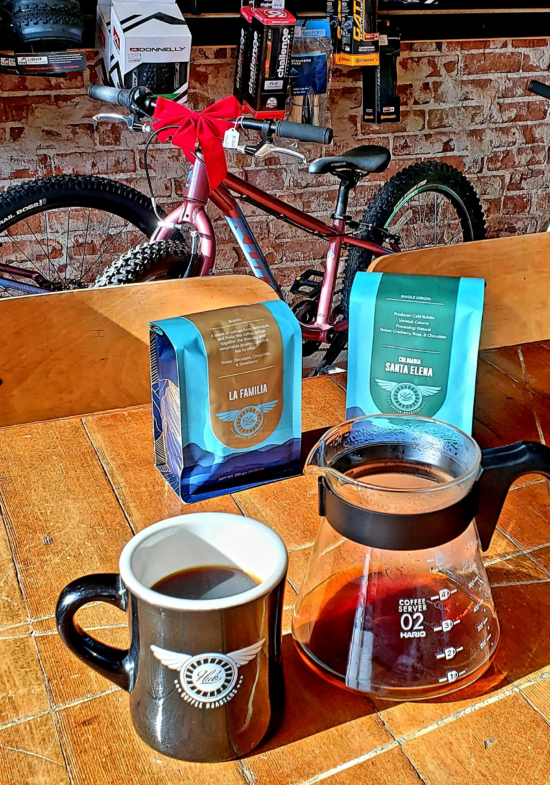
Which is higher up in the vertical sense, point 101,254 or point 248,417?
point 248,417

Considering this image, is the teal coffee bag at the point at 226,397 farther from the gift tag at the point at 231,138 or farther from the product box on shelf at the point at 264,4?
the product box on shelf at the point at 264,4

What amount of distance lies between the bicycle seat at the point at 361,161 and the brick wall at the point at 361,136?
19.3 inches

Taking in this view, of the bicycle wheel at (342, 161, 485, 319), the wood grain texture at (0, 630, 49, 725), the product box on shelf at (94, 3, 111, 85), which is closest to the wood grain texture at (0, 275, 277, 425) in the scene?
the wood grain texture at (0, 630, 49, 725)

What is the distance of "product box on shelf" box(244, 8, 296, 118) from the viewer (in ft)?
6.76

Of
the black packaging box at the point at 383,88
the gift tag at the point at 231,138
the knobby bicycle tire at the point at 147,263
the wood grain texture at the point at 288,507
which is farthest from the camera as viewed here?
the black packaging box at the point at 383,88

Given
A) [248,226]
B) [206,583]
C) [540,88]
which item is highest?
[540,88]

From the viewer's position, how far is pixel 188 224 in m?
1.81

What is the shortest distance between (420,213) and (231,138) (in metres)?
1.08

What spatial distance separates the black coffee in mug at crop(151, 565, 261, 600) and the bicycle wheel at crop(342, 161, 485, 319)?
1584 millimetres

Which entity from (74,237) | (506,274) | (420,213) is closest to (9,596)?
(506,274)

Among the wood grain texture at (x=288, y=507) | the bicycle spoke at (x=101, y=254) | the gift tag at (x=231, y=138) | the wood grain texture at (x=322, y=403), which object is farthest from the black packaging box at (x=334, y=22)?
the wood grain texture at (x=288, y=507)

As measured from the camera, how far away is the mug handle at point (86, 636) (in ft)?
1.50

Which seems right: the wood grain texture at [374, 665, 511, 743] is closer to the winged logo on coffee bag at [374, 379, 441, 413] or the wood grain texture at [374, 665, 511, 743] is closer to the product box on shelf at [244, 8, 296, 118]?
the winged logo on coffee bag at [374, 379, 441, 413]

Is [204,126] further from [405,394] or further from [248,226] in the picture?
[405,394]
